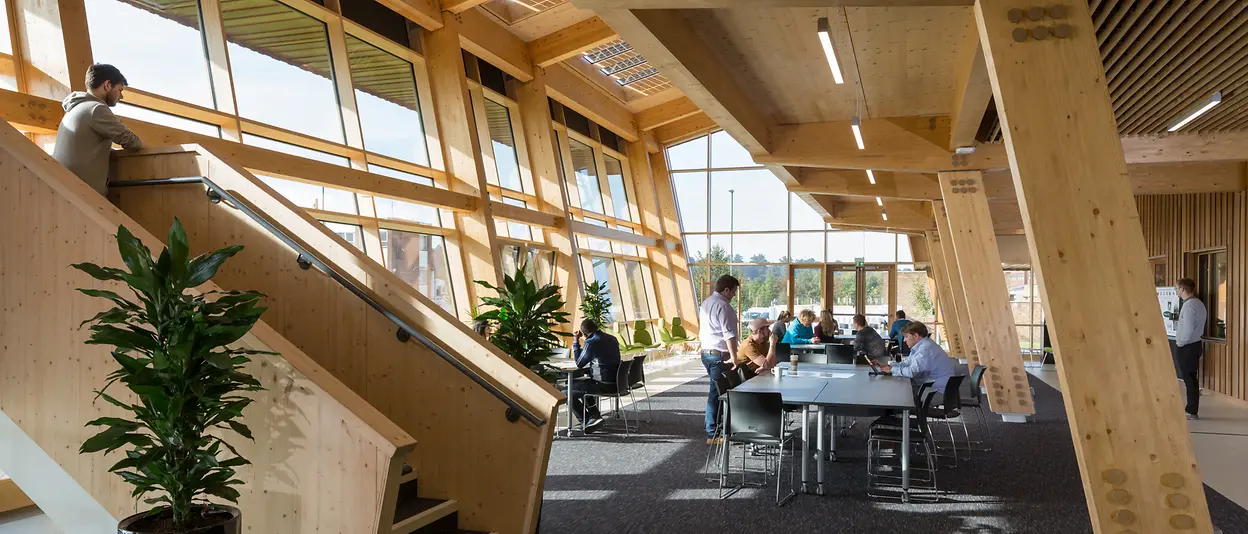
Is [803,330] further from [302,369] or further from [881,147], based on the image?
[302,369]

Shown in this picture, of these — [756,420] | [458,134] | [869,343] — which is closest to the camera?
[756,420]

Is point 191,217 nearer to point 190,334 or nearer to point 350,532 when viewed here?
point 190,334

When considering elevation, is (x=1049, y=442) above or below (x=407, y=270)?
below

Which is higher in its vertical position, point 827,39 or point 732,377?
point 827,39

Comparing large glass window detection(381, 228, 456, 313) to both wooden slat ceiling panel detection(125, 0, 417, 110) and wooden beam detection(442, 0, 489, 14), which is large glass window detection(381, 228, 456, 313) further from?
wooden beam detection(442, 0, 489, 14)

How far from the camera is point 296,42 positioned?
10242 millimetres

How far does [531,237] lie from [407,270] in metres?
3.50

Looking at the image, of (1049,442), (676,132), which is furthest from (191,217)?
(676,132)

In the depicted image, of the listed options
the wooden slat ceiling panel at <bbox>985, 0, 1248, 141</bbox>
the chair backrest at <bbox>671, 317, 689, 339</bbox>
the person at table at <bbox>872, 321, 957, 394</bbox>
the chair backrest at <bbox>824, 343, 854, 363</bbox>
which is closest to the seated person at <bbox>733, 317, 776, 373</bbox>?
the person at table at <bbox>872, 321, 957, 394</bbox>

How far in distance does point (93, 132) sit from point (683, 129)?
660 inches

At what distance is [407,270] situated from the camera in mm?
11594

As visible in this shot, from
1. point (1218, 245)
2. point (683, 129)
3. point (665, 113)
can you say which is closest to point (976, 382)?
point (1218, 245)

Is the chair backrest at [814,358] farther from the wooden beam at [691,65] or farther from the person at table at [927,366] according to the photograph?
the wooden beam at [691,65]

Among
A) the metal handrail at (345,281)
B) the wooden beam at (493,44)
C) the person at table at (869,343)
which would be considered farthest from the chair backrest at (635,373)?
the wooden beam at (493,44)
